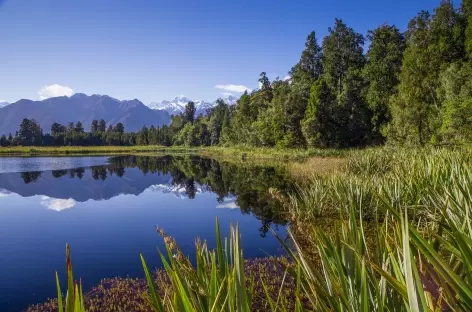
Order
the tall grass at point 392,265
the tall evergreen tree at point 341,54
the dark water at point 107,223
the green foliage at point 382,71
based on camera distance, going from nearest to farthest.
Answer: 1. the tall grass at point 392,265
2. the dark water at point 107,223
3. the green foliage at point 382,71
4. the tall evergreen tree at point 341,54

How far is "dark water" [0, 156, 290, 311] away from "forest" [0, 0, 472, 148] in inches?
631

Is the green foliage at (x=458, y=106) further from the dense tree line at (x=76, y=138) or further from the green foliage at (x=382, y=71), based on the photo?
the dense tree line at (x=76, y=138)

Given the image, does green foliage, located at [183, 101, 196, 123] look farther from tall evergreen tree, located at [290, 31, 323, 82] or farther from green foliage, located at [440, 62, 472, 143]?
green foliage, located at [440, 62, 472, 143]

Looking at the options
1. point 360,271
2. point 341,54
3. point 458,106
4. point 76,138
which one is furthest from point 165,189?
point 76,138

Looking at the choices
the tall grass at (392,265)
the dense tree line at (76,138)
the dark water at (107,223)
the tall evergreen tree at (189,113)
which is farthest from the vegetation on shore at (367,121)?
the dense tree line at (76,138)

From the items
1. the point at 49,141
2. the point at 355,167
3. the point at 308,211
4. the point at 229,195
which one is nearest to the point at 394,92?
the point at 355,167

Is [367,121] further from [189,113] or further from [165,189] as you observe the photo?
[189,113]

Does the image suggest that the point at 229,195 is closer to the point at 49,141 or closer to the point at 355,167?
the point at 355,167

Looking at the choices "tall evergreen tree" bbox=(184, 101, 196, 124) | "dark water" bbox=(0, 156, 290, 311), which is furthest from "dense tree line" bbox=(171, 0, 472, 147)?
"tall evergreen tree" bbox=(184, 101, 196, 124)

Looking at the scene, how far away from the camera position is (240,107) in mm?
70688

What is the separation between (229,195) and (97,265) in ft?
39.3

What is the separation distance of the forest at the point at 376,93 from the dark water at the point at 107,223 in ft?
52.6

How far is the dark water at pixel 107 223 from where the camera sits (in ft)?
27.3

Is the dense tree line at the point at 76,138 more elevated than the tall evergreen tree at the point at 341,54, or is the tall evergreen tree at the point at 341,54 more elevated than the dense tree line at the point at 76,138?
the tall evergreen tree at the point at 341,54
